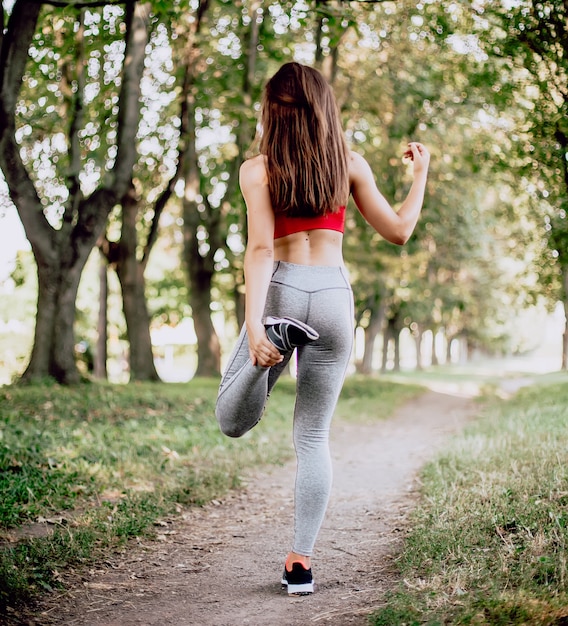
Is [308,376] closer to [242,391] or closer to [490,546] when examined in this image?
[242,391]

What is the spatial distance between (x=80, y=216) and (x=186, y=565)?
8.36m

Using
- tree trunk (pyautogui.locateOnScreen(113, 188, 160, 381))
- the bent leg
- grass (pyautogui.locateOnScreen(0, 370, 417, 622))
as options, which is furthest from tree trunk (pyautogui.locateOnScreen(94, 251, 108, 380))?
the bent leg

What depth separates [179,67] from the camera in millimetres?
14312

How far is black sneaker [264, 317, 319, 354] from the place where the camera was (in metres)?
3.02

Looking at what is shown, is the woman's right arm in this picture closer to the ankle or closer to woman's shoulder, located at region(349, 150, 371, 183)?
woman's shoulder, located at region(349, 150, 371, 183)

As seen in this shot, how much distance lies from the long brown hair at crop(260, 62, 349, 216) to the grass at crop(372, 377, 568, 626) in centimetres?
181

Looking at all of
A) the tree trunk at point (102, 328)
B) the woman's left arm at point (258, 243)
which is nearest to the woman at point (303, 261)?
the woman's left arm at point (258, 243)

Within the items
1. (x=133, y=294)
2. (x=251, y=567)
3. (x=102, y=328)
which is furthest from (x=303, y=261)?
(x=102, y=328)

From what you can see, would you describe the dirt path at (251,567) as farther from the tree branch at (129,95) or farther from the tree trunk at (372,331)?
the tree trunk at (372,331)

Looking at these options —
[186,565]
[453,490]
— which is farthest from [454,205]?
[186,565]

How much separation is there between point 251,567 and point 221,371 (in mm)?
8314

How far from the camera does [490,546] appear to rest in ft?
12.3

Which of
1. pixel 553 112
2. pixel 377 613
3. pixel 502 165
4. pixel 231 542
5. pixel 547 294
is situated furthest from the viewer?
pixel 547 294

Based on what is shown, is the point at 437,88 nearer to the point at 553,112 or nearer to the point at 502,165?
the point at 502,165
